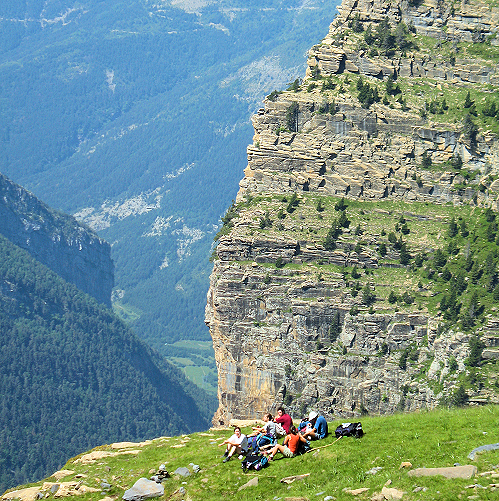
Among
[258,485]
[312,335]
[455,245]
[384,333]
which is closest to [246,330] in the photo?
[312,335]

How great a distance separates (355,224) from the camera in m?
182

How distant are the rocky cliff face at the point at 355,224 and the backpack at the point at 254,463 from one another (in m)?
86.7

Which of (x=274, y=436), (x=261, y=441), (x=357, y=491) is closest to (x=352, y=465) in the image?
(x=357, y=491)

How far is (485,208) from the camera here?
183125mm

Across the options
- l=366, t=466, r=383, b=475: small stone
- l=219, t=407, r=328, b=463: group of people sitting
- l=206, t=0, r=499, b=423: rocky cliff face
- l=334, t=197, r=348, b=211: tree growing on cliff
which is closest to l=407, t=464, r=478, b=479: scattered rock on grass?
l=366, t=466, r=383, b=475: small stone

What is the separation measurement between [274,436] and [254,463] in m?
4.06

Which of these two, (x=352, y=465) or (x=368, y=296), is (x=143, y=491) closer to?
(x=352, y=465)

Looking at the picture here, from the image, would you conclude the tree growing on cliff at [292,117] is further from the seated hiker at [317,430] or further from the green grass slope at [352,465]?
the seated hiker at [317,430]

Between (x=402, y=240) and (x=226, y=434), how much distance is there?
312 ft

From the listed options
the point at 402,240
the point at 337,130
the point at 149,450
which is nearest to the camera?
the point at 149,450

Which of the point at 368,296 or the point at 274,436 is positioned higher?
the point at 368,296

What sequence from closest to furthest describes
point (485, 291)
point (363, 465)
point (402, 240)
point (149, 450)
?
point (363, 465), point (149, 450), point (485, 291), point (402, 240)

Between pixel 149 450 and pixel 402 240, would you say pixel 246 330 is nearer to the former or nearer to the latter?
pixel 402 240

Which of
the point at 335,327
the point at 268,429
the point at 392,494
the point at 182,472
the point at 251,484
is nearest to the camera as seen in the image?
the point at 392,494
